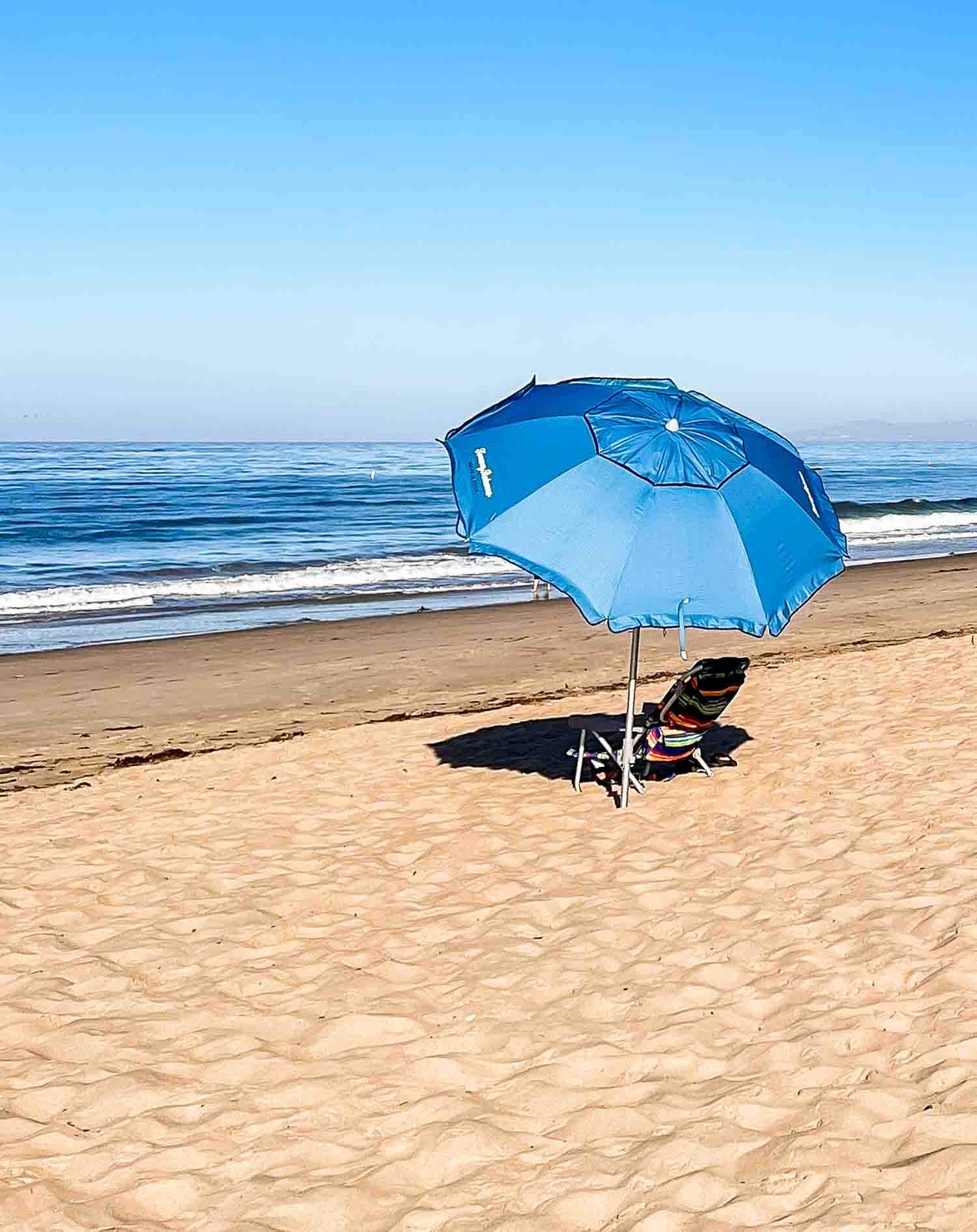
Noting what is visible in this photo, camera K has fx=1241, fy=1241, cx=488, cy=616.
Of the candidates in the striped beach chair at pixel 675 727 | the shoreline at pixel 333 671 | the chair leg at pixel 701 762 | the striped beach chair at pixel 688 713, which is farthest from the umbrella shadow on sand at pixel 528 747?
the shoreline at pixel 333 671

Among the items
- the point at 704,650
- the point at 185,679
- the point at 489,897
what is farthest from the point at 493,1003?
the point at 704,650

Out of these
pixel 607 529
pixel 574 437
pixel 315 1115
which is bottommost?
pixel 315 1115

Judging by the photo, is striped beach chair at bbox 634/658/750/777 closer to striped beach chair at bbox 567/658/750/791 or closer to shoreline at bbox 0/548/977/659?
striped beach chair at bbox 567/658/750/791

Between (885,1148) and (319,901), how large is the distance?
3.28 meters

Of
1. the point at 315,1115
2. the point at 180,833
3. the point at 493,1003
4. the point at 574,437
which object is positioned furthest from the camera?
the point at 180,833

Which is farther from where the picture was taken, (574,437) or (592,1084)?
(574,437)

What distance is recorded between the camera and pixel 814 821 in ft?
23.9

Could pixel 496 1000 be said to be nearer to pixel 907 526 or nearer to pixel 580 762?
pixel 580 762

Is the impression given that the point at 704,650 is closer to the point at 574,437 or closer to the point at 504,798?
the point at 504,798

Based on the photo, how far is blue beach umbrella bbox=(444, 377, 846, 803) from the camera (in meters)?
6.62

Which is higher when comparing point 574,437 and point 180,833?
point 574,437

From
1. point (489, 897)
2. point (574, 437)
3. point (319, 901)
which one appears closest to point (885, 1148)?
point (489, 897)

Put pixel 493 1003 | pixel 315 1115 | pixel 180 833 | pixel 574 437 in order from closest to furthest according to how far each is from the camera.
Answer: pixel 315 1115 < pixel 493 1003 < pixel 574 437 < pixel 180 833

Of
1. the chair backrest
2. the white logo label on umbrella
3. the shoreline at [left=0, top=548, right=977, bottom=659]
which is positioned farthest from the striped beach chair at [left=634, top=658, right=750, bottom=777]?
the shoreline at [left=0, top=548, right=977, bottom=659]
